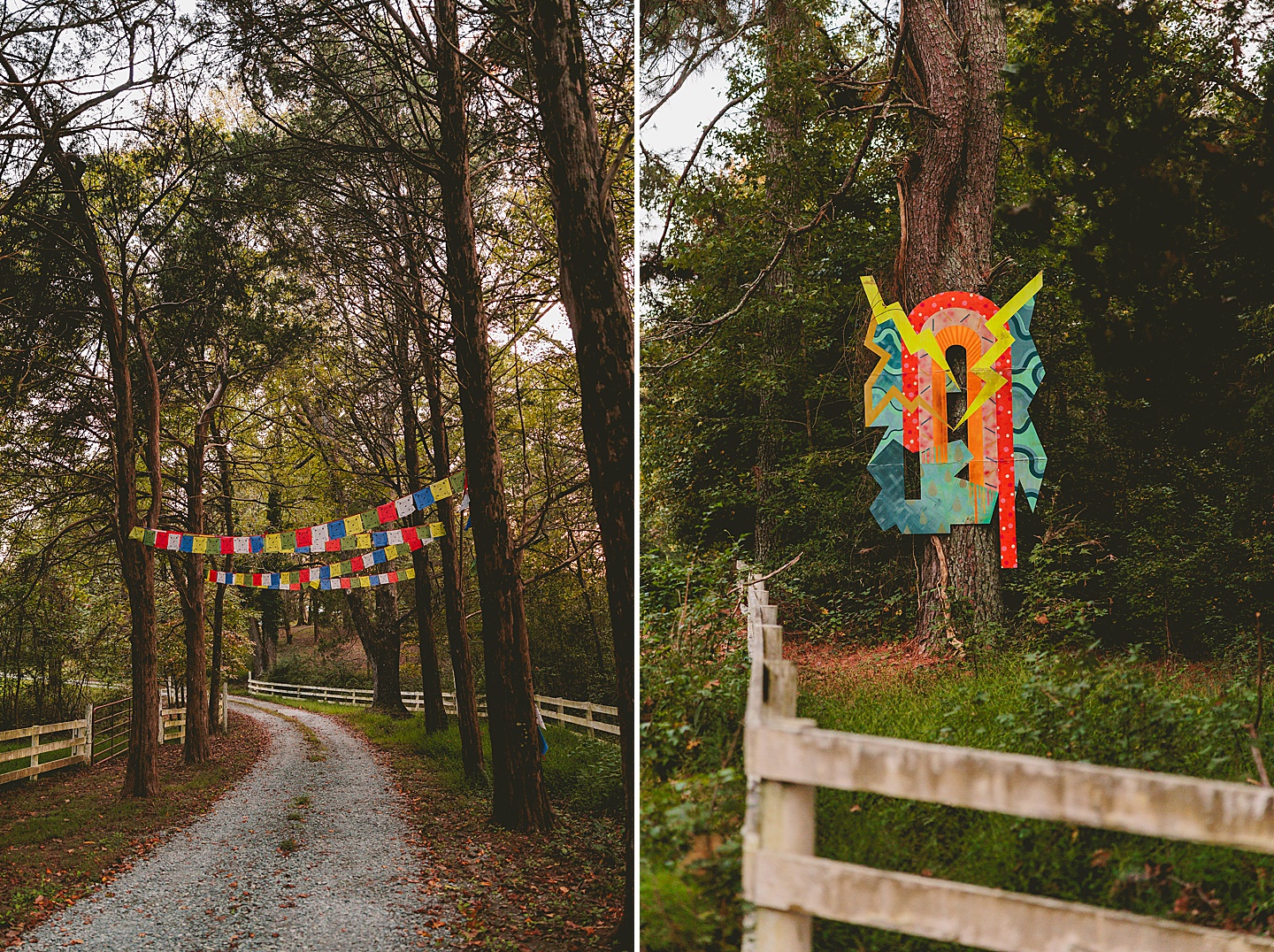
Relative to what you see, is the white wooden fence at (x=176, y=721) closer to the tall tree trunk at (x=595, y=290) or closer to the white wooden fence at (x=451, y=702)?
the white wooden fence at (x=451, y=702)

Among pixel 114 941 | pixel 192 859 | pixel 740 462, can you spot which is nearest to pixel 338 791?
pixel 192 859

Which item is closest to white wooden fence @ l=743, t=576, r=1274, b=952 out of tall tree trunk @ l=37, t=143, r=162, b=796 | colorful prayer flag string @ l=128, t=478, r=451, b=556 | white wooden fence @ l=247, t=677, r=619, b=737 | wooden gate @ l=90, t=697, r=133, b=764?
colorful prayer flag string @ l=128, t=478, r=451, b=556

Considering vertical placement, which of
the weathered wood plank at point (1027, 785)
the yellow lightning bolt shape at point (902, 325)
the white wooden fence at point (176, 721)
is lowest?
the white wooden fence at point (176, 721)

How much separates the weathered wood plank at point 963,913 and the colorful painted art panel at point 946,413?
2439 millimetres

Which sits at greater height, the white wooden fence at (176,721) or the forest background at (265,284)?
the forest background at (265,284)

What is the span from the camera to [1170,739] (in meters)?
2.58

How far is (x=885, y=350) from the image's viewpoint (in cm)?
434

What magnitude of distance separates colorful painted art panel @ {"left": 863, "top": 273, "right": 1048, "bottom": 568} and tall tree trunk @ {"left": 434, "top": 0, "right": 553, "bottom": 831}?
3116mm

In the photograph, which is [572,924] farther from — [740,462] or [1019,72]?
[1019,72]

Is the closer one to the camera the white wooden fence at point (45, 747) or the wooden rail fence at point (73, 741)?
the white wooden fence at point (45, 747)

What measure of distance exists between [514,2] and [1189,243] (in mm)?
3737

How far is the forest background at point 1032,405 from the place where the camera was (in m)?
2.61

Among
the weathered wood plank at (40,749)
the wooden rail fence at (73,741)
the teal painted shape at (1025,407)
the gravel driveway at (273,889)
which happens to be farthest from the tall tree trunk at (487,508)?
the weathered wood plank at (40,749)

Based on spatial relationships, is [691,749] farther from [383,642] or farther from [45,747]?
[383,642]
